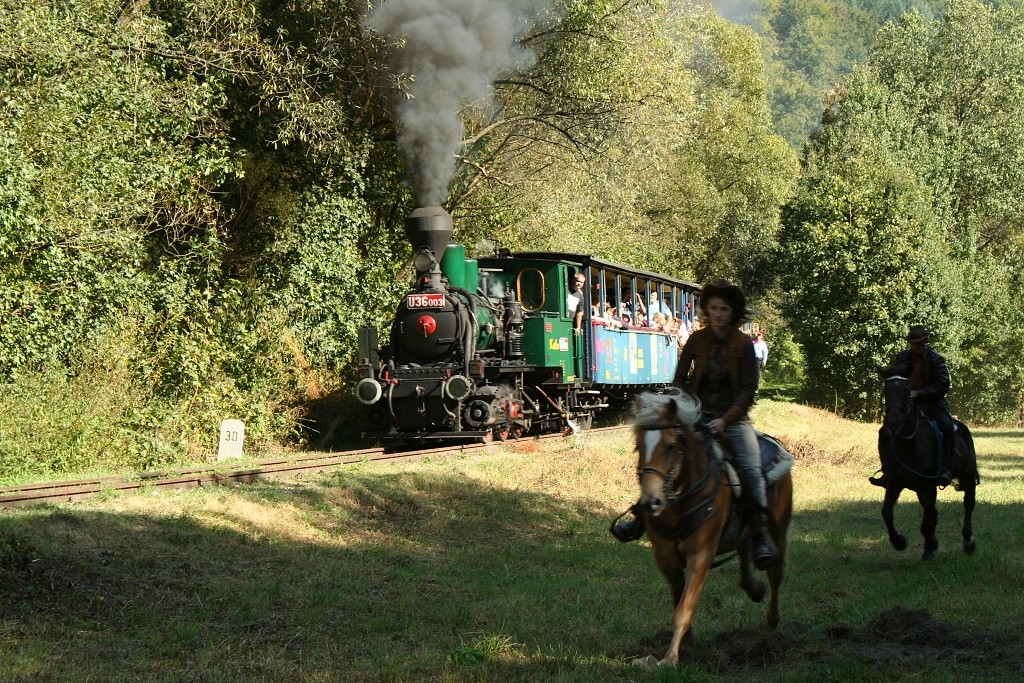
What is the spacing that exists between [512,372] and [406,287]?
12.9 ft

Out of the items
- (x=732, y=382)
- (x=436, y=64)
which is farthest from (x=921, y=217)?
(x=732, y=382)

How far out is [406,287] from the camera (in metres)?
22.5

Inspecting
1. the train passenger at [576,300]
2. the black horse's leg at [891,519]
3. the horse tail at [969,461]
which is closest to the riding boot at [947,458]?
the horse tail at [969,461]

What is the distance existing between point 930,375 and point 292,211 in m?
13.9

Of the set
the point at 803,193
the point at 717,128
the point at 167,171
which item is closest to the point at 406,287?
the point at 167,171

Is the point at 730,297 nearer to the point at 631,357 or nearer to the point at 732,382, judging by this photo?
the point at 732,382

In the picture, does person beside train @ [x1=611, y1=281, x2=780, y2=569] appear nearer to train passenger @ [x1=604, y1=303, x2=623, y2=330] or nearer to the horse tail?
the horse tail

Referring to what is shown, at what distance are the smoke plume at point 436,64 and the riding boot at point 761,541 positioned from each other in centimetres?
1294

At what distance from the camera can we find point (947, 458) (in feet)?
34.9

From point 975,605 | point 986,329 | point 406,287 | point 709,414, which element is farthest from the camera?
point 986,329

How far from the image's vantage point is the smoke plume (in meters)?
19.3

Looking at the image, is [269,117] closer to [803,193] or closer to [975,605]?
[975,605]

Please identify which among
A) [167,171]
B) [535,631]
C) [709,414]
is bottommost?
[535,631]

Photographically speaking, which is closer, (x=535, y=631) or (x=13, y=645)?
(x=13, y=645)
